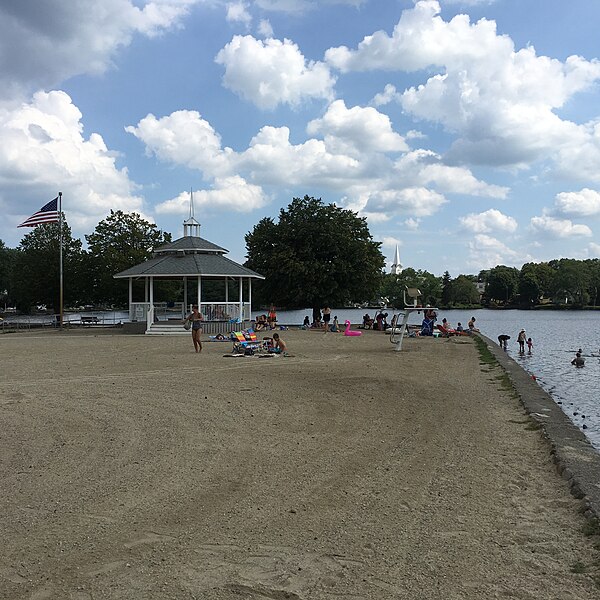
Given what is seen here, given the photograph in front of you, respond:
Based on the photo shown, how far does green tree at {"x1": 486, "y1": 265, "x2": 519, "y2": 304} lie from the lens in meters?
138

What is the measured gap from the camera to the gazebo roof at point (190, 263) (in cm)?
2947

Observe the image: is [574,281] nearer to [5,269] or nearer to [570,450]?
[5,269]

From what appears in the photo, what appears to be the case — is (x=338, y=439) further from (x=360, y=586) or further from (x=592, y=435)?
(x=592, y=435)

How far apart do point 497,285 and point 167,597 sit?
469ft

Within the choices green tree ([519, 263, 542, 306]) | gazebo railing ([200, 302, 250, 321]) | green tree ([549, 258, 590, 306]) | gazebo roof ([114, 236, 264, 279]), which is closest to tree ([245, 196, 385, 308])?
gazebo roof ([114, 236, 264, 279])

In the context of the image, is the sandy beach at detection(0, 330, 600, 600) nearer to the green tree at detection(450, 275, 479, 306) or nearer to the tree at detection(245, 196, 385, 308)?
the tree at detection(245, 196, 385, 308)

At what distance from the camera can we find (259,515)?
17.7 ft

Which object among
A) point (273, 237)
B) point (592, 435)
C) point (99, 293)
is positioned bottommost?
point (592, 435)

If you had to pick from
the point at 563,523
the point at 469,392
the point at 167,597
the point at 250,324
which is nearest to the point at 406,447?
the point at 563,523

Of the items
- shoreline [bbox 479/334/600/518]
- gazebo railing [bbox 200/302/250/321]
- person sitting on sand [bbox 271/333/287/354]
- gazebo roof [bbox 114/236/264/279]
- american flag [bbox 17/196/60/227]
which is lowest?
shoreline [bbox 479/334/600/518]

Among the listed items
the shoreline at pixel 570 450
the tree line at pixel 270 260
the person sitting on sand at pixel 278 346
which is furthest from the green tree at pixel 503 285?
the shoreline at pixel 570 450

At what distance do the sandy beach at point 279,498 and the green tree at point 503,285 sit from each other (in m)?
133

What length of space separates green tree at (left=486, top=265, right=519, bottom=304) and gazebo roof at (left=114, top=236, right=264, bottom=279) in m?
116

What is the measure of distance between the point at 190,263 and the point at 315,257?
9668mm
